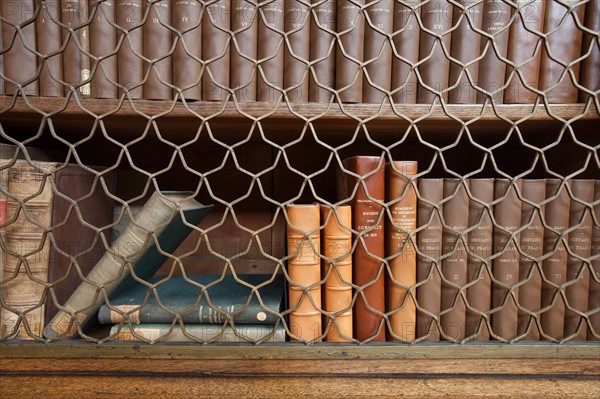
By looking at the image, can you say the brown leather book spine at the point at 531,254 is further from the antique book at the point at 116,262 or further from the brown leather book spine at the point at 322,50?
the antique book at the point at 116,262

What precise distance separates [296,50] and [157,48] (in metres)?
0.20

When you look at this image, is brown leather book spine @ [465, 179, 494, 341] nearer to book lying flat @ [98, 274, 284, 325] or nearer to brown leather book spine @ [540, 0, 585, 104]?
brown leather book spine @ [540, 0, 585, 104]

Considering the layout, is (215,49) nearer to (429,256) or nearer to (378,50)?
(378,50)

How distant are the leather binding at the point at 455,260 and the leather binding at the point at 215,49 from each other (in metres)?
0.36

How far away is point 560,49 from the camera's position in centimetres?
54

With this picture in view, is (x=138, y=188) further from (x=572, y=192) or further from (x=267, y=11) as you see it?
(x=572, y=192)

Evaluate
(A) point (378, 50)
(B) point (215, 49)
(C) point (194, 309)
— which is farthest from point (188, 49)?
(C) point (194, 309)

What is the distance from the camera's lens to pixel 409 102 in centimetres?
55

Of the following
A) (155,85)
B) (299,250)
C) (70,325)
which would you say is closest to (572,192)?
(299,250)

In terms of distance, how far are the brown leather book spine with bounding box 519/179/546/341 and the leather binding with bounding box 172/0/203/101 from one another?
1.65 feet

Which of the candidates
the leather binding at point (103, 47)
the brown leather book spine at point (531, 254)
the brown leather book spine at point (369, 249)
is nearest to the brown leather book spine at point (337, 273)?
the brown leather book spine at point (369, 249)

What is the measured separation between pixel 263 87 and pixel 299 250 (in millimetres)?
243

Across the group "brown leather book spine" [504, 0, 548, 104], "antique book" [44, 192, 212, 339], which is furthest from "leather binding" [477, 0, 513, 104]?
"antique book" [44, 192, 212, 339]

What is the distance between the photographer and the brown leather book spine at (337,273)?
0.53m
